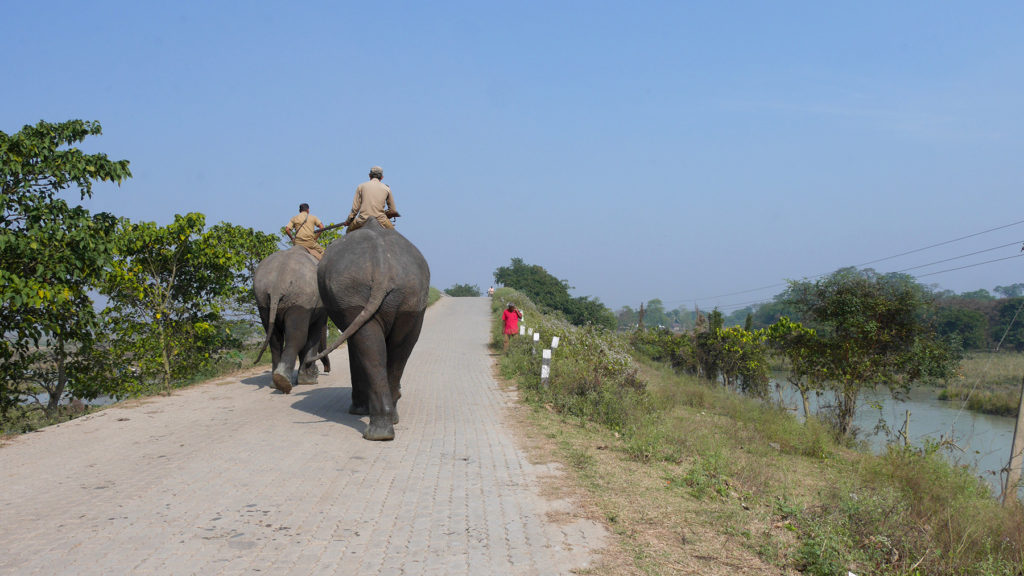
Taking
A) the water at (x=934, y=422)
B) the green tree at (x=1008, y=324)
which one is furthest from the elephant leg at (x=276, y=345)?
the green tree at (x=1008, y=324)

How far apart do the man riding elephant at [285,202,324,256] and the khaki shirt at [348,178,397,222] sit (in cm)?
354

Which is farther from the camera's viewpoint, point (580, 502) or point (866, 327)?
point (866, 327)

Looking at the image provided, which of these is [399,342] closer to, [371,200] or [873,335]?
[371,200]

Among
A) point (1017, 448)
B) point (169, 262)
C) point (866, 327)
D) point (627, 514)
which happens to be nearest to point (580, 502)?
point (627, 514)

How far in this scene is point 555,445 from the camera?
25.2 ft

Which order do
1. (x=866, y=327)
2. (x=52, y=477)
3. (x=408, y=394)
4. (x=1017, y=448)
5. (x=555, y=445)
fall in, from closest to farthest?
(x=52, y=477)
(x=555, y=445)
(x=1017, y=448)
(x=408, y=394)
(x=866, y=327)

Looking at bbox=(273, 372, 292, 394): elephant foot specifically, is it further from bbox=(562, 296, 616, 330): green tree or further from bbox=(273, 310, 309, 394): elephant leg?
bbox=(562, 296, 616, 330): green tree

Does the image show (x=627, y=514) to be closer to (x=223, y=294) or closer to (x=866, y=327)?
(x=223, y=294)

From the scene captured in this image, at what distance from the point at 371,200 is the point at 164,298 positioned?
22.2 ft

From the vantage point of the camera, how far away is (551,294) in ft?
220

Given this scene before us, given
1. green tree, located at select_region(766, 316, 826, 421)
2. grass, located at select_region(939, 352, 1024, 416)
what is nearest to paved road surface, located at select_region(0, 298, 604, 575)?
green tree, located at select_region(766, 316, 826, 421)

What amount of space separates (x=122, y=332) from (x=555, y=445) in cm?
908

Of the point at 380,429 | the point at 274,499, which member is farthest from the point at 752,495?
the point at 274,499

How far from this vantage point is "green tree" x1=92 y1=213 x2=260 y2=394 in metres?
12.0
